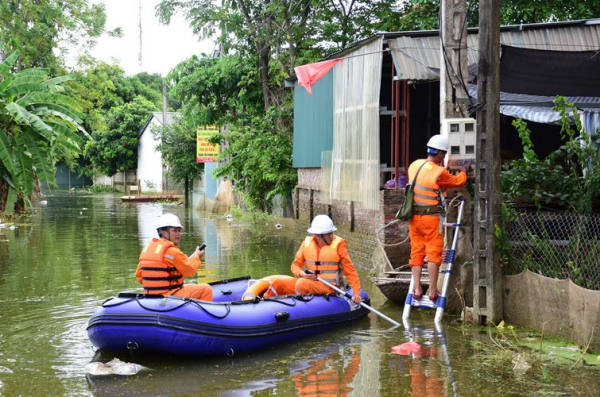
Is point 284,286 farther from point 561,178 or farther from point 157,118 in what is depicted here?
point 157,118

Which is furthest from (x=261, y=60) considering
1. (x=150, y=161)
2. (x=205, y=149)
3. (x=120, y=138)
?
(x=120, y=138)

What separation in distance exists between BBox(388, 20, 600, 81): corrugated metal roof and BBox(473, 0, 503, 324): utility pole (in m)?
3.62

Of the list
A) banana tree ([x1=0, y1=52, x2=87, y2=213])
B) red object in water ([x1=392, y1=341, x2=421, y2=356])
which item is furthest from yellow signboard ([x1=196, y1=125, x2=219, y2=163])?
red object in water ([x1=392, y1=341, x2=421, y2=356])

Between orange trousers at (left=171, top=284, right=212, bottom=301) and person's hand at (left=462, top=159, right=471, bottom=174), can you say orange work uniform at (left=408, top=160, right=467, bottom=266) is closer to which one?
person's hand at (left=462, top=159, right=471, bottom=174)

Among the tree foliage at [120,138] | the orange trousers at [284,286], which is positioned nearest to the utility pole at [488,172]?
the orange trousers at [284,286]

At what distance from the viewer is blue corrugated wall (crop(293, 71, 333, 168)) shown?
63.3 ft

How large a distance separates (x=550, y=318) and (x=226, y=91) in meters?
22.2

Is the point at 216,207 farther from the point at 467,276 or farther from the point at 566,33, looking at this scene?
the point at 467,276

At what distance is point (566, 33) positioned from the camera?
1532cm

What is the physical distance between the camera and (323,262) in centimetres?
1081

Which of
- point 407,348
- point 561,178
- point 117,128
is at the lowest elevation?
point 407,348

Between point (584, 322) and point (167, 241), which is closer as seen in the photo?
point (584, 322)

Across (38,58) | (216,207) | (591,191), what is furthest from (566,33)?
(38,58)

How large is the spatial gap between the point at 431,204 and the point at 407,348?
220 cm
